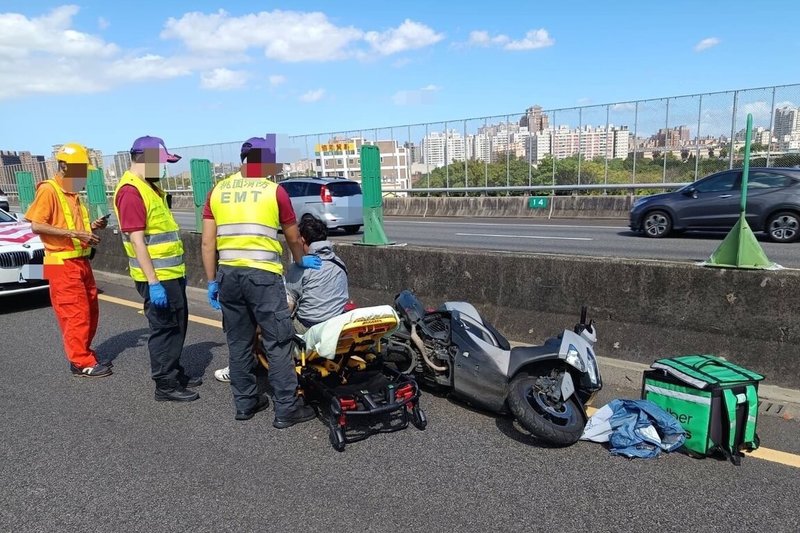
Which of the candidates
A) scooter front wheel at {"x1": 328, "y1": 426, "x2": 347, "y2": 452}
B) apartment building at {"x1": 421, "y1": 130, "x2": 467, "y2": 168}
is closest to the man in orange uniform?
scooter front wheel at {"x1": 328, "y1": 426, "x2": 347, "y2": 452}

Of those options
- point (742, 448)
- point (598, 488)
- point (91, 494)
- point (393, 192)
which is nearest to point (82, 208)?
point (91, 494)

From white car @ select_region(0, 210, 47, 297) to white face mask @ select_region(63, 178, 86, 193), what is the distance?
3407 millimetres

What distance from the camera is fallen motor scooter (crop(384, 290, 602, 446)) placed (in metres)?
3.71

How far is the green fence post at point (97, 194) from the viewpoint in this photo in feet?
45.3

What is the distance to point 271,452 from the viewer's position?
366cm

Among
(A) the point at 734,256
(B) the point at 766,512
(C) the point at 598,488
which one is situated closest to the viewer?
(B) the point at 766,512

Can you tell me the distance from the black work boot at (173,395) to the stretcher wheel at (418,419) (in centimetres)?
185

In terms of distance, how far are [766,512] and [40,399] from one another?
16.9 ft

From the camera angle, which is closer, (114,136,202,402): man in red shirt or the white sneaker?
(114,136,202,402): man in red shirt

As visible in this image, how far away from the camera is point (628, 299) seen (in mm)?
4859

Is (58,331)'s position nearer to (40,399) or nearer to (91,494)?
(40,399)

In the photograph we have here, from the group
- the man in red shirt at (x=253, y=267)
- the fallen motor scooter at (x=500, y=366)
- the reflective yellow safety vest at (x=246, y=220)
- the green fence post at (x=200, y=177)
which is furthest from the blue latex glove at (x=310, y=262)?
the green fence post at (x=200, y=177)

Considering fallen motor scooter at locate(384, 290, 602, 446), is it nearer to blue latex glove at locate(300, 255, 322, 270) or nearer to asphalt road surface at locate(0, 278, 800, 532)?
asphalt road surface at locate(0, 278, 800, 532)

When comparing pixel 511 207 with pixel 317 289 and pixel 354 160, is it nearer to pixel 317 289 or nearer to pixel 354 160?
pixel 354 160
